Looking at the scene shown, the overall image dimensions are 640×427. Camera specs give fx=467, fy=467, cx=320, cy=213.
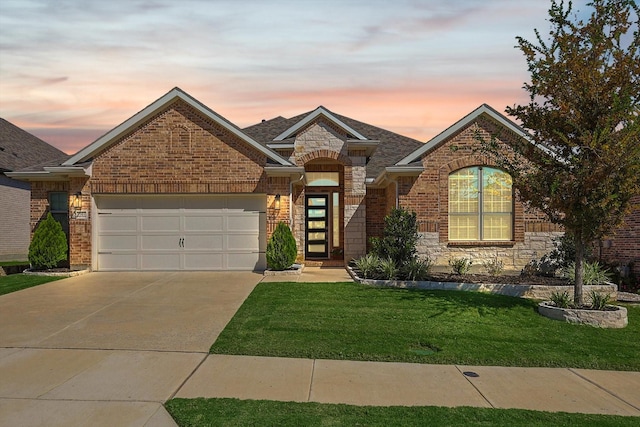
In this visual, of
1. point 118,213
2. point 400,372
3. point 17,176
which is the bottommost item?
point 400,372

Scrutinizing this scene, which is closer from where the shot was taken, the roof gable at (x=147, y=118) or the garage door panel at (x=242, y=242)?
the roof gable at (x=147, y=118)

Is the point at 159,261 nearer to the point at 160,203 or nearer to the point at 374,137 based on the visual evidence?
the point at 160,203

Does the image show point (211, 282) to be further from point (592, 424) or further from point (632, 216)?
point (632, 216)

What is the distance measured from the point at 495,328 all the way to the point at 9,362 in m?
7.90

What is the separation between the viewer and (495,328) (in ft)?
28.5

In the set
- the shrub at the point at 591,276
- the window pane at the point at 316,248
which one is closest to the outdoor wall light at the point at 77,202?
the window pane at the point at 316,248

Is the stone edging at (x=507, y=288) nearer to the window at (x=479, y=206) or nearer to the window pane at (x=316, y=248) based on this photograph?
the window at (x=479, y=206)

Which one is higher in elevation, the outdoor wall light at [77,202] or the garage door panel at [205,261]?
the outdoor wall light at [77,202]

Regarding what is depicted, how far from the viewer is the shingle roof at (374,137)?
735 inches

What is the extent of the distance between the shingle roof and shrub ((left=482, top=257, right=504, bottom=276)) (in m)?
5.18

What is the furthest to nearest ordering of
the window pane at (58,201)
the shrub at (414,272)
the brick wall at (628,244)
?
the window pane at (58,201) < the brick wall at (628,244) < the shrub at (414,272)

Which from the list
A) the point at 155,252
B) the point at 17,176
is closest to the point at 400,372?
the point at 155,252

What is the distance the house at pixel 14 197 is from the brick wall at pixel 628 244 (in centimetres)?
2359

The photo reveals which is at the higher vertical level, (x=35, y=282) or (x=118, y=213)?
(x=118, y=213)
